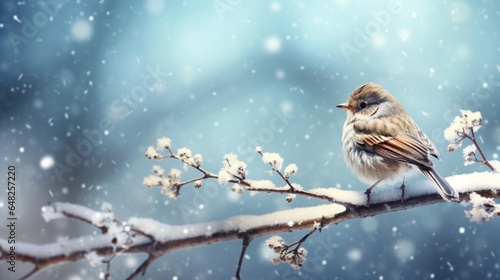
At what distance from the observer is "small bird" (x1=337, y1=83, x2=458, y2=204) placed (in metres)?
1.32

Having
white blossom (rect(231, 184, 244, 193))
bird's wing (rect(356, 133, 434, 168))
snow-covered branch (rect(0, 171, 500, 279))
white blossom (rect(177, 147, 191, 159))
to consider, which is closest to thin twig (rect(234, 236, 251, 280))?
snow-covered branch (rect(0, 171, 500, 279))

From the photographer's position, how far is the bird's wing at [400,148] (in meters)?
1.25

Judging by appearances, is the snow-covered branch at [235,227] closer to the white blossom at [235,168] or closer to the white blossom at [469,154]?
the white blossom at [469,154]

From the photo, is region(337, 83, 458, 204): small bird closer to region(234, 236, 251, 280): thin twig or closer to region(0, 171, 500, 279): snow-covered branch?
region(0, 171, 500, 279): snow-covered branch

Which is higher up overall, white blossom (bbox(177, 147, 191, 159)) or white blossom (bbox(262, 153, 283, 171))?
white blossom (bbox(177, 147, 191, 159))

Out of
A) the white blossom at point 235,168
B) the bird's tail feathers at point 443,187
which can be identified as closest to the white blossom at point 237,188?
the white blossom at point 235,168

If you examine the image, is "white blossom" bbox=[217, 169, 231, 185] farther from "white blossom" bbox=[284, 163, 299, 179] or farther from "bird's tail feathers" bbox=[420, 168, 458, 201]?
"bird's tail feathers" bbox=[420, 168, 458, 201]

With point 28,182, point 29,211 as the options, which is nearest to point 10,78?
point 28,182

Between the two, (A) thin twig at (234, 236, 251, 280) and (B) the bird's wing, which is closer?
(A) thin twig at (234, 236, 251, 280)

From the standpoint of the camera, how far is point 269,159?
3.14 feet

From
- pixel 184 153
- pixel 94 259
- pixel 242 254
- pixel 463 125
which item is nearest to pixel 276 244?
pixel 242 254

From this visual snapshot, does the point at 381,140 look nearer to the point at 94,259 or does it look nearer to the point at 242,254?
the point at 242,254

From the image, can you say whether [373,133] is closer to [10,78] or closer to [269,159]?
[269,159]

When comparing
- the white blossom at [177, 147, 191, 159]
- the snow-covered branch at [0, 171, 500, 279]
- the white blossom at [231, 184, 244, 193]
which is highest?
the white blossom at [177, 147, 191, 159]
